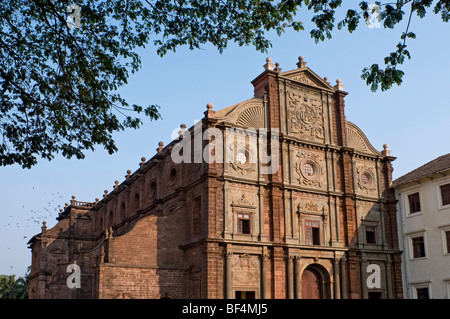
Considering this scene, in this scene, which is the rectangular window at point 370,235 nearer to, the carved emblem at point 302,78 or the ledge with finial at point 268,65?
the carved emblem at point 302,78

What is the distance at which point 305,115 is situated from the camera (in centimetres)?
2966

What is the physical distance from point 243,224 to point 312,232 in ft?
15.2

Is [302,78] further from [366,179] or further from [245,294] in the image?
[245,294]

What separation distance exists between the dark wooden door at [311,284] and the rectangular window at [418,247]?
7064 millimetres

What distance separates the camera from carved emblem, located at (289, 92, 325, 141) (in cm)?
2920

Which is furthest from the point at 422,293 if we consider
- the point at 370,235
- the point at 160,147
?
the point at 160,147

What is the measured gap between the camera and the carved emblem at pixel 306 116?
2920 cm

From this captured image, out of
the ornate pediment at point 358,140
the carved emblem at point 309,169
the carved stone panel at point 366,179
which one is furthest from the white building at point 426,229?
the carved emblem at point 309,169

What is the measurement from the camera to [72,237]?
140 ft

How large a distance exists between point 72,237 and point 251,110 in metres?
23.3

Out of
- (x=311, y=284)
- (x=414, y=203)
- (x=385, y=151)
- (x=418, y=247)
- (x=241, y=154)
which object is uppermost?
(x=385, y=151)

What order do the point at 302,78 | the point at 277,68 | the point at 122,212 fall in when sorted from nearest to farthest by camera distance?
the point at 277,68, the point at 302,78, the point at 122,212
